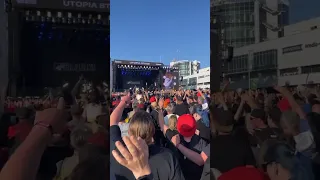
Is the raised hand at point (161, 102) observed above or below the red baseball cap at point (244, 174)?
above

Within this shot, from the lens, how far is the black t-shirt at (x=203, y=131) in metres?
1.91

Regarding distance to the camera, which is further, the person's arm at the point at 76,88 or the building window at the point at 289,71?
the building window at the point at 289,71

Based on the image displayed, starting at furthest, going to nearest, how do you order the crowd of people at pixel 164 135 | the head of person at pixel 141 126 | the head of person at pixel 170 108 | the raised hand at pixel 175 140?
the raised hand at pixel 175 140 → the head of person at pixel 170 108 → the head of person at pixel 141 126 → the crowd of people at pixel 164 135

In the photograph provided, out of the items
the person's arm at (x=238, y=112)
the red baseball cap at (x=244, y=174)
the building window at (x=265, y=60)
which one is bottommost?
the red baseball cap at (x=244, y=174)

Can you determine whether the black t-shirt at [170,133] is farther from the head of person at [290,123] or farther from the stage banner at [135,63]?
the head of person at [290,123]

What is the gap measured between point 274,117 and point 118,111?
0.84 meters

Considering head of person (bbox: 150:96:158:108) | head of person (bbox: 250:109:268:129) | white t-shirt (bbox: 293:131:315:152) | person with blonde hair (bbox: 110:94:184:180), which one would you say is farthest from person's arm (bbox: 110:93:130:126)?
white t-shirt (bbox: 293:131:315:152)

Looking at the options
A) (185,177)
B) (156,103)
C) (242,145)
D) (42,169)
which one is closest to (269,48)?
(242,145)

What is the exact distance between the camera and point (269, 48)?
6.43 ft

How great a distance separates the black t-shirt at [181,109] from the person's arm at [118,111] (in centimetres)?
25

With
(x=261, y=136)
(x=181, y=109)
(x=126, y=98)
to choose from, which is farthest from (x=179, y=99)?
(x=261, y=136)

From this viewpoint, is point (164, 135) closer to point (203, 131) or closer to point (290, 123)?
point (203, 131)

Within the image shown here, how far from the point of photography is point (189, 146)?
6.74ft

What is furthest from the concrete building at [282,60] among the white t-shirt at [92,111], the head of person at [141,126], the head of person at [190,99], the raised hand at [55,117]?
the raised hand at [55,117]
